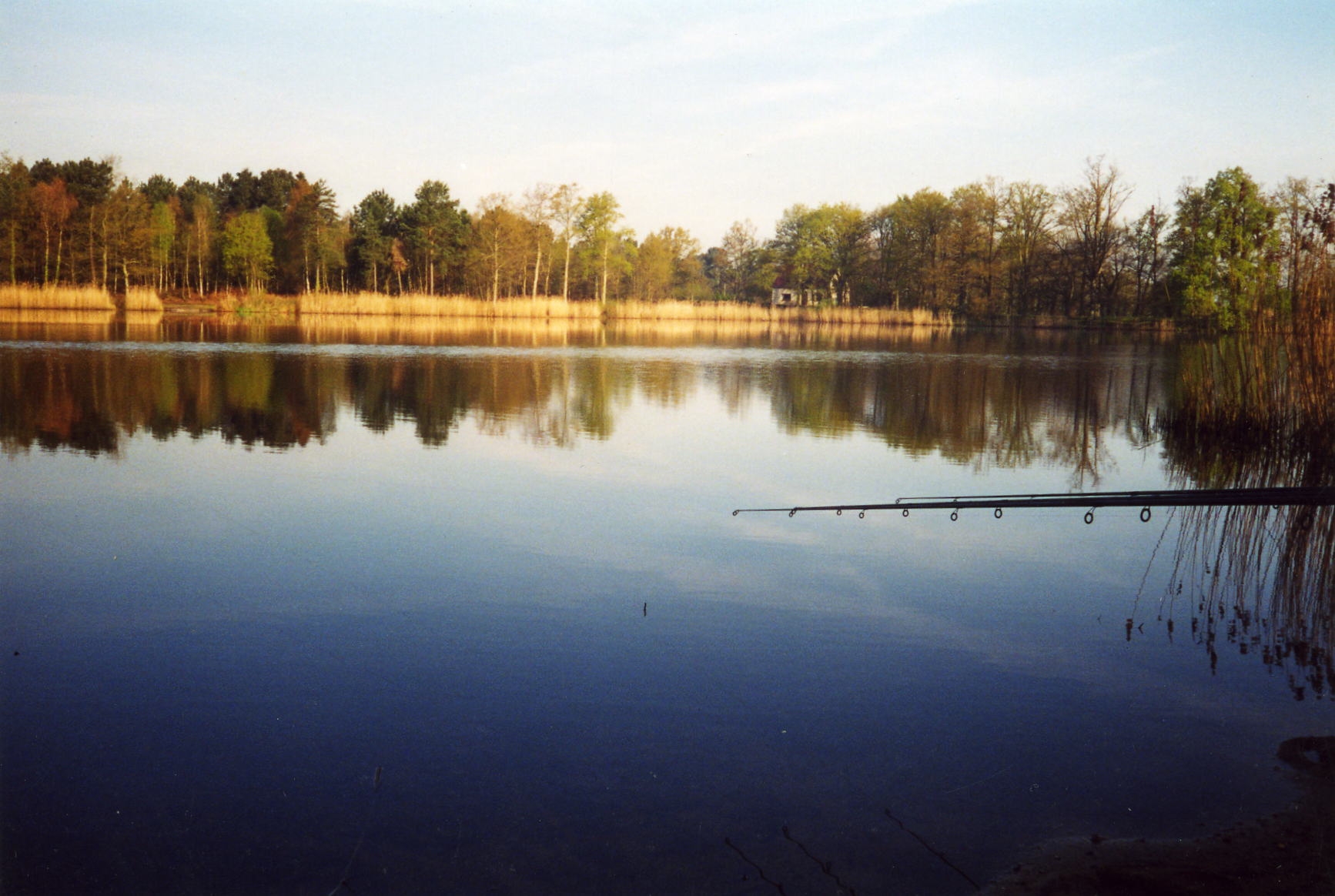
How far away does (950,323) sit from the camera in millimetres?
68812

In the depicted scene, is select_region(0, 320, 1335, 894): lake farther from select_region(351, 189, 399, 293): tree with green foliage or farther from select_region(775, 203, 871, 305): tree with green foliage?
select_region(775, 203, 871, 305): tree with green foliage

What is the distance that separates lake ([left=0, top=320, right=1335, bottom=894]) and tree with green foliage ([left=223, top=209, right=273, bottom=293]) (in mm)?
59416

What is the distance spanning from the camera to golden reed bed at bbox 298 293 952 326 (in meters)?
53.8

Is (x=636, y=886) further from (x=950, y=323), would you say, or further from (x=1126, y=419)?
(x=950, y=323)

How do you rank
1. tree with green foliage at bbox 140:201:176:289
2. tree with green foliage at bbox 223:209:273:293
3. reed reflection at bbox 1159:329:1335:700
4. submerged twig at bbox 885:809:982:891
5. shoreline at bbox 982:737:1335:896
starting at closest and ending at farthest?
shoreline at bbox 982:737:1335:896 < submerged twig at bbox 885:809:982:891 < reed reflection at bbox 1159:329:1335:700 < tree with green foliage at bbox 140:201:176:289 < tree with green foliage at bbox 223:209:273:293

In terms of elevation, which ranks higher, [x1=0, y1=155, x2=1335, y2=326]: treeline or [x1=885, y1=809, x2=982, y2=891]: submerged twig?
[x1=0, y1=155, x2=1335, y2=326]: treeline

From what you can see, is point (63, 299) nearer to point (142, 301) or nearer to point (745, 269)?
point (142, 301)

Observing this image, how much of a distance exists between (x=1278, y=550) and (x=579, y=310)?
184ft

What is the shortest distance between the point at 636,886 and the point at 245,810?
5.21 ft

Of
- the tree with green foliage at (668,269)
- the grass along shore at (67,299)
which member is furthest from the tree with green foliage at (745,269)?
the grass along shore at (67,299)

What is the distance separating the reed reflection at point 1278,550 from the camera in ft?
19.2

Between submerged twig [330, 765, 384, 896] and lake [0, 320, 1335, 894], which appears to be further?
lake [0, 320, 1335, 894]

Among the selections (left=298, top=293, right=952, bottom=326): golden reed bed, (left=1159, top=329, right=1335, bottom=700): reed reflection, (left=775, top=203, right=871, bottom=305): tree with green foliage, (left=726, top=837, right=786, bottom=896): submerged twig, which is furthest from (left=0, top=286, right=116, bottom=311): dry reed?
(left=775, top=203, right=871, bottom=305): tree with green foliage

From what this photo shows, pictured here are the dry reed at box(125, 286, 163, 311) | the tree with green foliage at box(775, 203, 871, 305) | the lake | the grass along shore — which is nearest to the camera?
the lake
